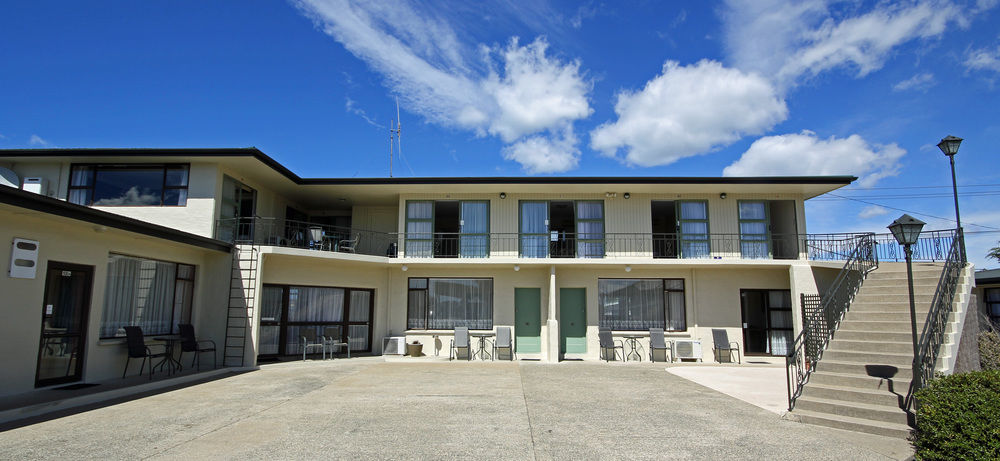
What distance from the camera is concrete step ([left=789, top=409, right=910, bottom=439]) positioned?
664 centimetres

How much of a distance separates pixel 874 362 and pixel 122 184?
1598 cm

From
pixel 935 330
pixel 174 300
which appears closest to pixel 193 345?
pixel 174 300

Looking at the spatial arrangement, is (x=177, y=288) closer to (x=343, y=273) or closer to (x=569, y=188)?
(x=343, y=273)

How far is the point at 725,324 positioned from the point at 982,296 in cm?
896

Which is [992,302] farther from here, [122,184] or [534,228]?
[122,184]

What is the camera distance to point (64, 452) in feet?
18.6

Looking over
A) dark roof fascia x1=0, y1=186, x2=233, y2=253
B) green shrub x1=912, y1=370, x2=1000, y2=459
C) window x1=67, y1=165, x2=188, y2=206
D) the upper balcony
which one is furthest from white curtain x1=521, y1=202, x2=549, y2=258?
green shrub x1=912, y1=370, x2=1000, y2=459

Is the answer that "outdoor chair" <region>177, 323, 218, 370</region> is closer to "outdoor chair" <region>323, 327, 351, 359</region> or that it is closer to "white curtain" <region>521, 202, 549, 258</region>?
"outdoor chair" <region>323, 327, 351, 359</region>

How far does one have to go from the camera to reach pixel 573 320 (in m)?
16.2

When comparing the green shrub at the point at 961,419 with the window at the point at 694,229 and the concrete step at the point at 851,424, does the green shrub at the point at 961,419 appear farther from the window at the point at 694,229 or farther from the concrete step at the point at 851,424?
the window at the point at 694,229

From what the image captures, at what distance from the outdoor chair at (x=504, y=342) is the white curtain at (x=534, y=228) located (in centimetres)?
225

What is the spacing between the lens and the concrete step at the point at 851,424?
6.64m

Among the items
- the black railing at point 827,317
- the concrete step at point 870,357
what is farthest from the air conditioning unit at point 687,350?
the concrete step at point 870,357

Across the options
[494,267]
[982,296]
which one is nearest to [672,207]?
[494,267]
